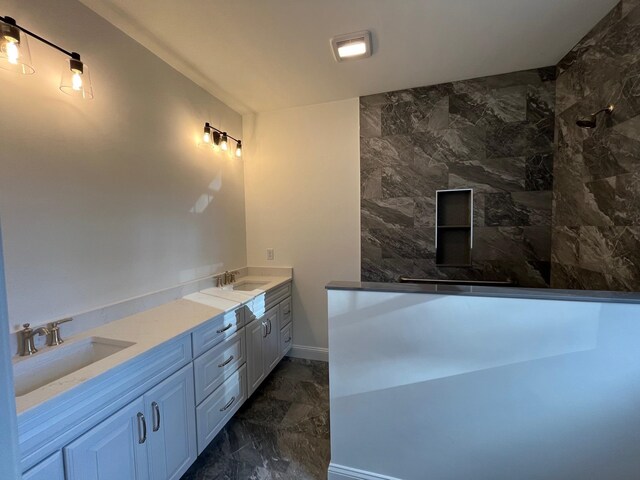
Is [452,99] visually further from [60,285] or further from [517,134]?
[60,285]

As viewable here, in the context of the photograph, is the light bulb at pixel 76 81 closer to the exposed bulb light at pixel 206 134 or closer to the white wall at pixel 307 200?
the exposed bulb light at pixel 206 134

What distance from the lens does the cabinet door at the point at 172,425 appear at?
4.42 feet

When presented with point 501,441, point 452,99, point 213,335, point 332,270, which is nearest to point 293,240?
point 332,270

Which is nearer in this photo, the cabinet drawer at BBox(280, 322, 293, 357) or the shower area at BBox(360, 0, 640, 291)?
the shower area at BBox(360, 0, 640, 291)

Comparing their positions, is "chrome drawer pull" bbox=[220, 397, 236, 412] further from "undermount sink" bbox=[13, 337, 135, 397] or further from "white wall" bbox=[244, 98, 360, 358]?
"white wall" bbox=[244, 98, 360, 358]

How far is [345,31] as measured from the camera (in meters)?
1.81

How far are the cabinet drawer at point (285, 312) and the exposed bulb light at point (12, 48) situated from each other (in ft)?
7.64

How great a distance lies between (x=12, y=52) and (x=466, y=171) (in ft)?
9.79

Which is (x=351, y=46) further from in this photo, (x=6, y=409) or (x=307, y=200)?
(x=6, y=409)

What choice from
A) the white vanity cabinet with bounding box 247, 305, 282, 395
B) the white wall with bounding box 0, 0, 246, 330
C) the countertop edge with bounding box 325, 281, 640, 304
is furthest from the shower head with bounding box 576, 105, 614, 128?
the white vanity cabinet with bounding box 247, 305, 282, 395

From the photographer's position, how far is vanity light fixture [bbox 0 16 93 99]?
1.17 m

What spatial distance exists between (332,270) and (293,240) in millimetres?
539

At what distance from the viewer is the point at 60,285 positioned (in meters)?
1.44

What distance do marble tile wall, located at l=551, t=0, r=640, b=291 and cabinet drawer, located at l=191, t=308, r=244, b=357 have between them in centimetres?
245
